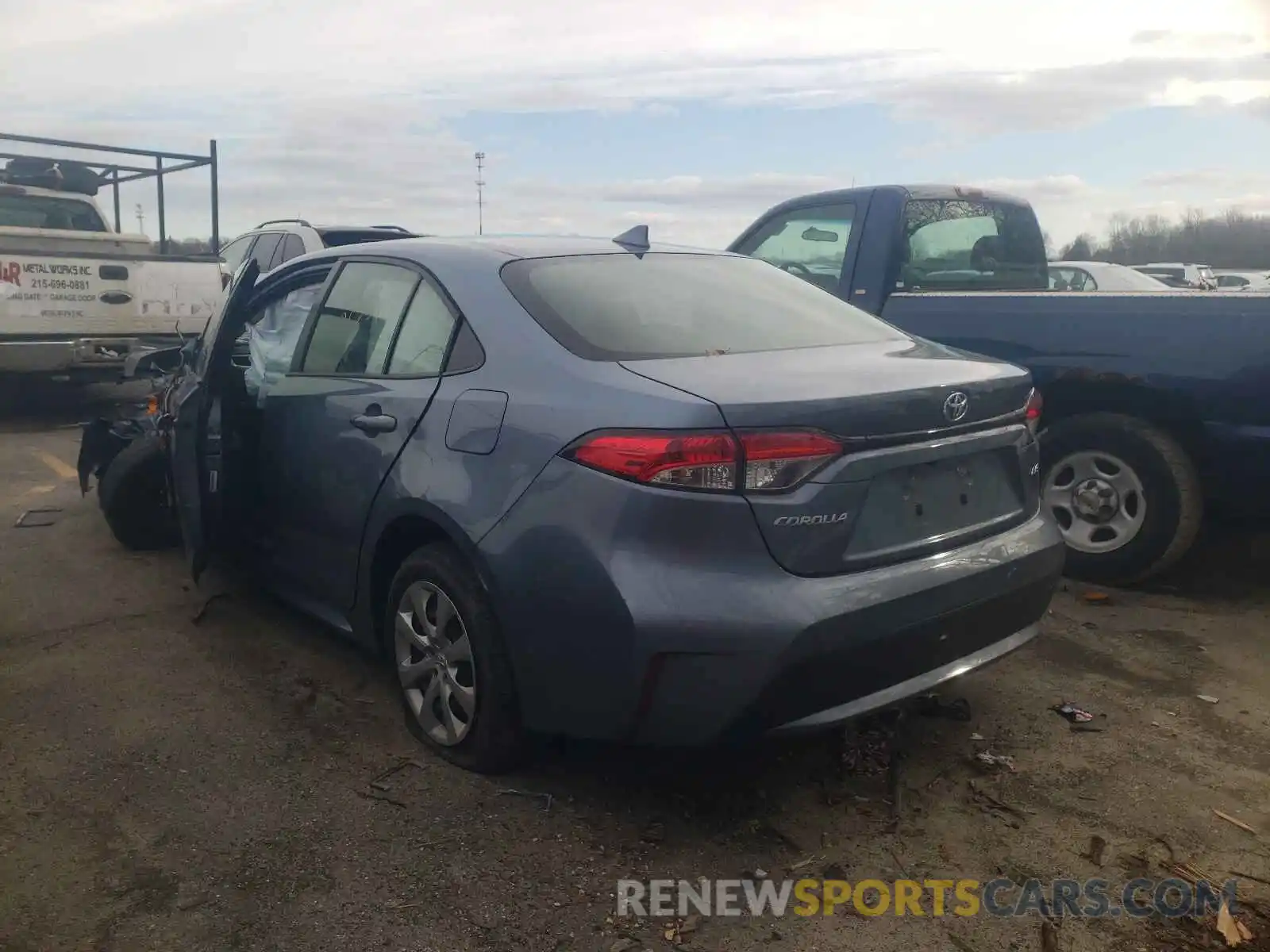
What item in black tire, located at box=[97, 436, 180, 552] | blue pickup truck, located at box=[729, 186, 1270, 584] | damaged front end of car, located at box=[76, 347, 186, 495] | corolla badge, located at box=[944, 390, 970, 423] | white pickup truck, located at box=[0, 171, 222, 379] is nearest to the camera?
corolla badge, located at box=[944, 390, 970, 423]

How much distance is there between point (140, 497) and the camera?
19.0 feet

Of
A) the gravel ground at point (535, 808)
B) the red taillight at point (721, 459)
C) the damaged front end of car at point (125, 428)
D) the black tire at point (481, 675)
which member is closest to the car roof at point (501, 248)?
the black tire at point (481, 675)

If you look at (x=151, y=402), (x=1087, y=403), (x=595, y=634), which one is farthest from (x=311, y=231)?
(x=595, y=634)

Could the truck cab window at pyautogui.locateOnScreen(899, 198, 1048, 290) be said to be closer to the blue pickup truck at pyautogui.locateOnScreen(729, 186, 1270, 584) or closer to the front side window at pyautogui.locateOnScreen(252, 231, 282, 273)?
the blue pickup truck at pyautogui.locateOnScreen(729, 186, 1270, 584)

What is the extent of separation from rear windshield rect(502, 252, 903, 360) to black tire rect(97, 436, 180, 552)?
3.05 metres

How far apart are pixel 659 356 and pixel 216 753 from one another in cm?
196

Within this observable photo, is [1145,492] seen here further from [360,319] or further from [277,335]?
[277,335]

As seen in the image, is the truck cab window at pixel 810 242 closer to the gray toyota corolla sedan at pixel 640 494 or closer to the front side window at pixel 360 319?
the gray toyota corolla sedan at pixel 640 494

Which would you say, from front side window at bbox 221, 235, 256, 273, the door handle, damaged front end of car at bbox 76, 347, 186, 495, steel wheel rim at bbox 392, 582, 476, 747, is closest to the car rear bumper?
steel wheel rim at bbox 392, 582, 476, 747

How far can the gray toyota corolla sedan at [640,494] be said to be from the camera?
275cm

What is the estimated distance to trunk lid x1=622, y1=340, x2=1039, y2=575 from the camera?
279cm

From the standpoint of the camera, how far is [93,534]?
6188 millimetres

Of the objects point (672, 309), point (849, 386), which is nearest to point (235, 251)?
point (672, 309)

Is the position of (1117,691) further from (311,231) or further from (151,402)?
(311,231)
